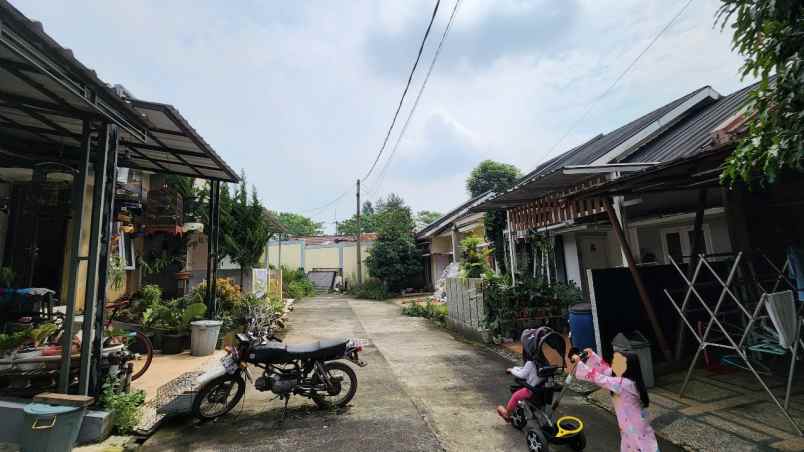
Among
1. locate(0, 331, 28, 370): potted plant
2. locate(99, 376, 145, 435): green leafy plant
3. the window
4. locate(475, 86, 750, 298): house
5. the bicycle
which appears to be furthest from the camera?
the window

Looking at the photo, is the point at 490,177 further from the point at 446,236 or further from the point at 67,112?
the point at 67,112

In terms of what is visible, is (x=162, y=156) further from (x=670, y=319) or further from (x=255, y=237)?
(x=670, y=319)

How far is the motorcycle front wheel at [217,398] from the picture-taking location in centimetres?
357

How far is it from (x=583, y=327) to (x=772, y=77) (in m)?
3.78

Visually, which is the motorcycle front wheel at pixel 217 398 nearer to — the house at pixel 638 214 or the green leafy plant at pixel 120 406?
the green leafy plant at pixel 120 406

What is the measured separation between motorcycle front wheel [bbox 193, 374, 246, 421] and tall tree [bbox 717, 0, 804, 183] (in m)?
4.68

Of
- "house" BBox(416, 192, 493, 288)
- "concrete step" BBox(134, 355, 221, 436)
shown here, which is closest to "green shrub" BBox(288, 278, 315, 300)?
"house" BBox(416, 192, 493, 288)

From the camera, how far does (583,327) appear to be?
5.16 m

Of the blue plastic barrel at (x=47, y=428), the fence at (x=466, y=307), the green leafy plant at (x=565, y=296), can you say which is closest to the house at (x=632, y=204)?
the green leafy plant at (x=565, y=296)

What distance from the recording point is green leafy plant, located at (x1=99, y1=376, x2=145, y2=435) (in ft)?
10.8

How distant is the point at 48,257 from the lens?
5.98 metres

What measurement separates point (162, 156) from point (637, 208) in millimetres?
8533

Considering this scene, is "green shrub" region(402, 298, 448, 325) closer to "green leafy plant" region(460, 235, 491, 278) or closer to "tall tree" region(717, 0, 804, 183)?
"green leafy plant" region(460, 235, 491, 278)

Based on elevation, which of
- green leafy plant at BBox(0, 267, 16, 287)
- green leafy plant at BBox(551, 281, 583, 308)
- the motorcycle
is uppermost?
green leafy plant at BBox(0, 267, 16, 287)
